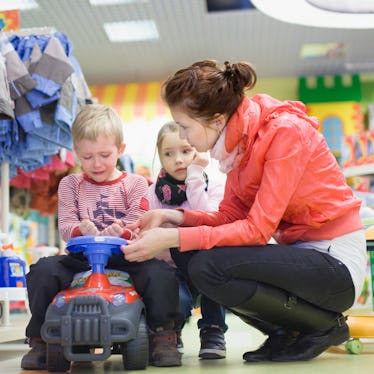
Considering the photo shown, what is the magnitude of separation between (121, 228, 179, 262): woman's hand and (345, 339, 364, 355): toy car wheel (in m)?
0.69

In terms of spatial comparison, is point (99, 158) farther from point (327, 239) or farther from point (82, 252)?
point (327, 239)

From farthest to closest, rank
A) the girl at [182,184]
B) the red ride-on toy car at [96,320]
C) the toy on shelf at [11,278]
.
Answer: the toy on shelf at [11,278] → the girl at [182,184] → the red ride-on toy car at [96,320]

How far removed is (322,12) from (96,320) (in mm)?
2161

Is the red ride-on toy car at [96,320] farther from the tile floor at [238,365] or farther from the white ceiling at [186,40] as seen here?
the white ceiling at [186,40]

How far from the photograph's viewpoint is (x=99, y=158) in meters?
1.97

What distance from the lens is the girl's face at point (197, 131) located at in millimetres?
1709

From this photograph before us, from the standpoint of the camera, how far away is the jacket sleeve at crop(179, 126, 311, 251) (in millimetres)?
1601

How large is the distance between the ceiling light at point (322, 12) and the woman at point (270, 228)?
1.41 meters

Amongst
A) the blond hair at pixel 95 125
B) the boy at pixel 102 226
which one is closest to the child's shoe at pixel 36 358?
the boy at pixel 102 226

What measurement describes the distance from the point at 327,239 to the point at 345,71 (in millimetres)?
6585

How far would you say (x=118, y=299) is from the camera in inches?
60.5

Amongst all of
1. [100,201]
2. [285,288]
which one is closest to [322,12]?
[100,201]

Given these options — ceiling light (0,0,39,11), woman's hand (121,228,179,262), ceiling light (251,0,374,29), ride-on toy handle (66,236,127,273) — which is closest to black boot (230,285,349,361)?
woman's hand (121,228,179,262)

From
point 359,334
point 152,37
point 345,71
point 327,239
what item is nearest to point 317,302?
point 327,239
